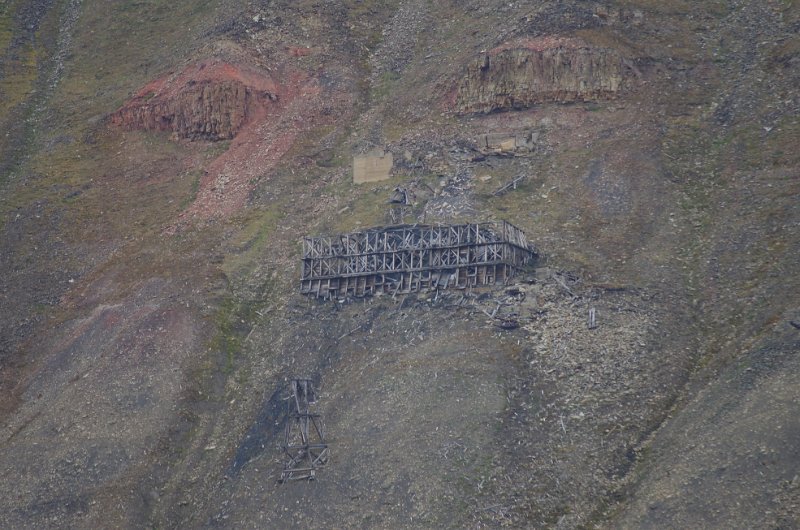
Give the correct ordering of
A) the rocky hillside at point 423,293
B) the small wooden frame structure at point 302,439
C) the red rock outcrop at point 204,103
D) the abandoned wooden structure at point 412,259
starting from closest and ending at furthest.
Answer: the rocky hillside at point 423,293
the small wooden frame structure at point 302,439
the abandoned wooden structure at point 412,259
the red rock outcrop at point 204,103

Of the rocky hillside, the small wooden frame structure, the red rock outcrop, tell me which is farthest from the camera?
the red rock outcrop

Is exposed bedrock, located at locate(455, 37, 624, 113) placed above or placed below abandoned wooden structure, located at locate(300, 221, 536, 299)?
→ above

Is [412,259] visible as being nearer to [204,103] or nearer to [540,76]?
[540,76]

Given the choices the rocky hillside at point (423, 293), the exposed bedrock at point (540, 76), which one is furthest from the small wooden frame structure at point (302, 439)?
the exposed bedrock at point (540, 76)

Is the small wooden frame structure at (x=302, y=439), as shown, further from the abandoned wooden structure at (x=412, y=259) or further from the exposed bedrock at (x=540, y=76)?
the exposed bedrock at (x=540, y=76)

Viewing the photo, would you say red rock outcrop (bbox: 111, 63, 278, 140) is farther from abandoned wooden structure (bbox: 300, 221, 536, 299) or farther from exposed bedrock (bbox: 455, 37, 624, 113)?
abandoned wooden structure (bbox: 300, 221, 536, 299)

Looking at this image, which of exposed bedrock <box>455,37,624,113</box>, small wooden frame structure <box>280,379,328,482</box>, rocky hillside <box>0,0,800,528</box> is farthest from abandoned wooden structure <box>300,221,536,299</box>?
exposed bedrock <box>455,37,624,113</box>

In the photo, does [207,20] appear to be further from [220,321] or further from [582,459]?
[582,459]
